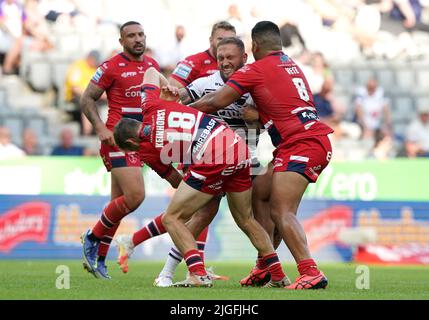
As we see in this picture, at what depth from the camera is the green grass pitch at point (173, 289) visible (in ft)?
30.3

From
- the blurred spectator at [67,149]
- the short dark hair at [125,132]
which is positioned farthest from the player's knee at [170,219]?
the blurred spectator at [67,149]

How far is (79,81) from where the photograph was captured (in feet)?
68.0

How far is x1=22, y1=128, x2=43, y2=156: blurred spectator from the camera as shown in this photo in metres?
20.0

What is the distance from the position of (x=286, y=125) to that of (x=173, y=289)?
6.75 ft

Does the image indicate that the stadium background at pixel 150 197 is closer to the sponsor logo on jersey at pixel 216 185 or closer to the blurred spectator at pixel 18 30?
the blurred spectator at pixel 18 30

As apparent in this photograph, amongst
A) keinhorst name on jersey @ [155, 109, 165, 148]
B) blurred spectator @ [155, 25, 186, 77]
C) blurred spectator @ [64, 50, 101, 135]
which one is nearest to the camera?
keinhorst name on jersey @ [155, 109, 165, 148]

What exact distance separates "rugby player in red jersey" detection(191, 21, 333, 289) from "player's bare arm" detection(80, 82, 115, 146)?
228 cm

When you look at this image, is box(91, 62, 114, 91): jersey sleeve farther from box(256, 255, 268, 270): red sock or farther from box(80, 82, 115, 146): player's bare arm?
box(256, 255, 268, 270): red sock

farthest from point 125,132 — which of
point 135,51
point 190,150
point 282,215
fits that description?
point 135,51

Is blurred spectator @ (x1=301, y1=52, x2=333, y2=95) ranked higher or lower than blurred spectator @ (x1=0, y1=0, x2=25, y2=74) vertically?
lower

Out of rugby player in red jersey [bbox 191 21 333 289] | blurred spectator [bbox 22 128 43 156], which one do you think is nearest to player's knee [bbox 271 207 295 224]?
rugby player in red jersey [bbox 191 21 333 289]

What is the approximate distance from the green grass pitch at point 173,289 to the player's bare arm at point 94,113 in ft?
5.76

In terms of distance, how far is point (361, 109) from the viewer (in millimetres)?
21953
